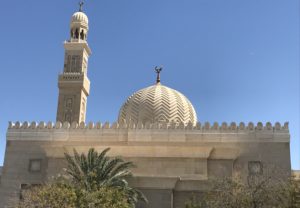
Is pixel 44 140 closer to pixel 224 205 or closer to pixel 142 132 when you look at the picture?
pixel 142 132

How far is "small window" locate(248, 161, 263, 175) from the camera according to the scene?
2191cm

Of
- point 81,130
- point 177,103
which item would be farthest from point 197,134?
point 81,130

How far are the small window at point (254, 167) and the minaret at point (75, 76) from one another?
13914 mm

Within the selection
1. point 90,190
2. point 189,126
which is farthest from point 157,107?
point 90,190

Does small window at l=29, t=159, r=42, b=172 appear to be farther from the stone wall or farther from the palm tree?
the palm tree

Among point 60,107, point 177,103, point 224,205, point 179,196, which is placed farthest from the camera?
point 60,107

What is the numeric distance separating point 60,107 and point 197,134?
512 inches

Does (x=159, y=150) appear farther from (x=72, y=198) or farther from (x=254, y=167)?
(x=72, y=198)

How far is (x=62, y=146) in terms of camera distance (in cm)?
2261

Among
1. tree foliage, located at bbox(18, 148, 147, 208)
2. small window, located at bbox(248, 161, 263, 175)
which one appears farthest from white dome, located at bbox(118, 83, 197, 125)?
tree foliage, located at bbox(18, 148, 147, 208)

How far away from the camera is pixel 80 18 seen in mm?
34156

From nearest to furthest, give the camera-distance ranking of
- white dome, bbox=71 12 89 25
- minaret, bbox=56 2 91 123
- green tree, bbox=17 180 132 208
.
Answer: green tree, bbox=17 180 132 208 → minaret, bbox=56 2 91 123 → white dome, bbox=71 12 89 25

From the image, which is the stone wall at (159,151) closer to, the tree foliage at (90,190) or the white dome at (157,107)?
the tree foliage at (90,190)

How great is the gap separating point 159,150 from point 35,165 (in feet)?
20.6
